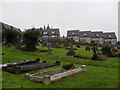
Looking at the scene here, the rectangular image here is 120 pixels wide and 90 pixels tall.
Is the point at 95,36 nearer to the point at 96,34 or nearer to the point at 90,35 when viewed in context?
the point at 96,34

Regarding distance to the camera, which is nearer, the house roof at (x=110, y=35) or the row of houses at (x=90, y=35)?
the row of houses at (x=90, y=35)

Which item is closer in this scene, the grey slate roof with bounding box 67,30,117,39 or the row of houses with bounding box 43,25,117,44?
the row of houses with bounding box 43,25,117,44

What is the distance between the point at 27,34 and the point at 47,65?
49.7 feet

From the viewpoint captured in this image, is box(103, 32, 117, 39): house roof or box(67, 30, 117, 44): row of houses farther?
box(67, 30, 117, 44): row of houses

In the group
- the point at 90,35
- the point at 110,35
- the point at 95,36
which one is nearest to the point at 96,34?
the point at 95,36

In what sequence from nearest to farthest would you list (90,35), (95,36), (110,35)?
(110,35) → (95,36) → (90,35)

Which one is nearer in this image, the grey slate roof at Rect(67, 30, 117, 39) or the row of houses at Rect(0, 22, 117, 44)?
the row of houses at Rect(0, 22, 117, 44)

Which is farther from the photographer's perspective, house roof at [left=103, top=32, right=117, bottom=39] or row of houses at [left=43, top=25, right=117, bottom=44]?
house roof at [left=103, top=32, right=117, bottom=39]

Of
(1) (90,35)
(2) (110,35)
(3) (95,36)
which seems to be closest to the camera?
(2) (110,35)

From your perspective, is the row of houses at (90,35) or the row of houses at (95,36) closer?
the row of houses at (90,35)

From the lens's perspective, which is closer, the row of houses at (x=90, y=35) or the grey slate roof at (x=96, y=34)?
the row of houses at (x=90, y=35)

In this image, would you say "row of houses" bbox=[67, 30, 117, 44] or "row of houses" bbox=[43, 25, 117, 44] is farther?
"row of houses" bbox=[67, 30, 117, 44]

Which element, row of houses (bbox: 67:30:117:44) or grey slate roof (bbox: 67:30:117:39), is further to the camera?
Answer: grey slate roof (bbox: 67:30:117:39)

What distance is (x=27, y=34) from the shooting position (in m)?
27.6
